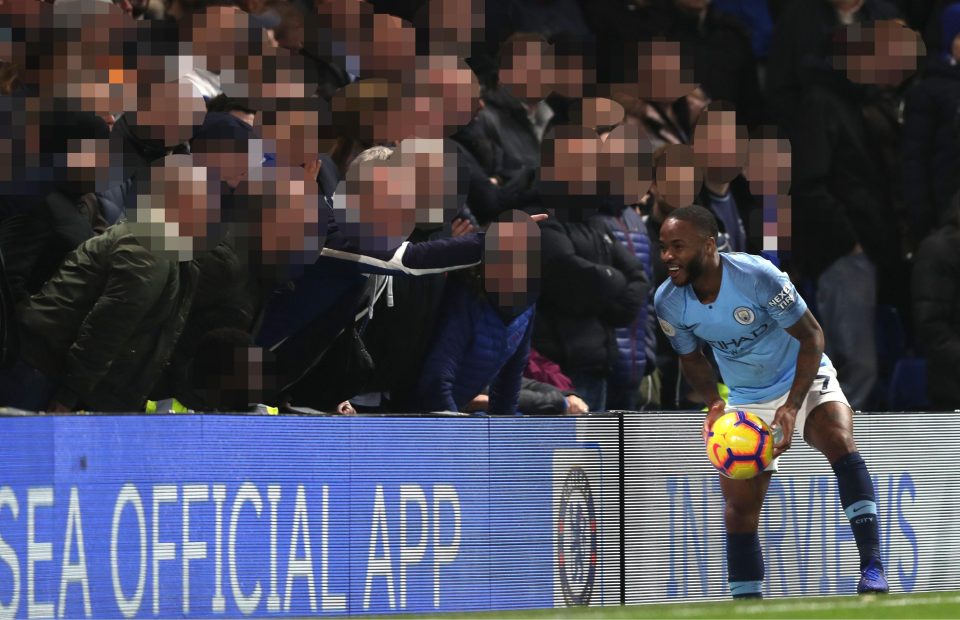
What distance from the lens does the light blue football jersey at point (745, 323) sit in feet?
30.6

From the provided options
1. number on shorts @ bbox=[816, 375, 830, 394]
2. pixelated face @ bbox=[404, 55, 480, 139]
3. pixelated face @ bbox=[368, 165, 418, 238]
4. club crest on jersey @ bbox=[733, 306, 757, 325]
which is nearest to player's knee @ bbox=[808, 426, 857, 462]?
number on shorts @ bbox=[816, 375, 830, 394]

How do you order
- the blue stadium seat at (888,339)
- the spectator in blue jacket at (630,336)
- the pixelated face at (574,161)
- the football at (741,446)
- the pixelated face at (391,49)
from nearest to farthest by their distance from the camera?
the football at (741,446) < the pixelated face at (391,49) < the pixelated face at (574,161) < the spectator in blue jacket at (630,336) < the blue stadium seat at (888,339)

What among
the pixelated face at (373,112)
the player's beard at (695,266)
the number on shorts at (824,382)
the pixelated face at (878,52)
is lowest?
the number on shorts at (824,382)

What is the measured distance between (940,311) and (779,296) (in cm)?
395

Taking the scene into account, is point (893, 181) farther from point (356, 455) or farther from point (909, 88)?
point (356, 455)

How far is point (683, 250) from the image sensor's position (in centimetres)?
926

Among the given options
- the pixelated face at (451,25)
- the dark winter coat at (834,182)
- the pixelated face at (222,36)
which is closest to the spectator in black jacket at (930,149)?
the dark winter coat at (834,182)

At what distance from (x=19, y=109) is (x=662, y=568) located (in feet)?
13.8

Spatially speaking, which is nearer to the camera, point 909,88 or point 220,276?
point 220,276

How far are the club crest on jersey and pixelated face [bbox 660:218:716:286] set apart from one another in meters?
0.34

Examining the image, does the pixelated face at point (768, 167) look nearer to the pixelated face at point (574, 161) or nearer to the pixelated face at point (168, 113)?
the pixelated face at point (574, 161)

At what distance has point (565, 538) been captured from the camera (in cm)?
933

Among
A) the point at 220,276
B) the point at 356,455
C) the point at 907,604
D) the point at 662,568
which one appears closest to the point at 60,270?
the point at 220,276

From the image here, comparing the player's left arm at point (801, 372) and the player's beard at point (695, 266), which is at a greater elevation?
the player's beard at point (695, 266)
